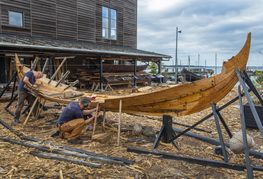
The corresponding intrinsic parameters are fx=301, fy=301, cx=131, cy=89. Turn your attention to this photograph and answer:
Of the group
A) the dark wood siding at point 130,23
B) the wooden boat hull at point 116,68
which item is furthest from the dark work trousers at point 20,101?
the dark wood siding at point 130,23

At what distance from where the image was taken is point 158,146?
7.42 metres

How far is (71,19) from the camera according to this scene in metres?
23.0

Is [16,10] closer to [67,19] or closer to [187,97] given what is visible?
[67,19]

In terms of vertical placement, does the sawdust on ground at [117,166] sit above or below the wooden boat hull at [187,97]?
below

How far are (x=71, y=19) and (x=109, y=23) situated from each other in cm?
493

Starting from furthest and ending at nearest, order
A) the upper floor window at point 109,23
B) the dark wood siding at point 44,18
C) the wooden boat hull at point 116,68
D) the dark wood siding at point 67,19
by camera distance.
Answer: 1. the upper floor window at point 109,23
2. the wooden boat hull at point 116,68
3. the dark wood siding at point 67,19
4. the dark wood siding at point 44,18

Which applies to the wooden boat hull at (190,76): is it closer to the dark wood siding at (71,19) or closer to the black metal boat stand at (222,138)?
the dark wood siding at (71,19)

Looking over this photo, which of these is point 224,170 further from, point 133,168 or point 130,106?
point 130,106

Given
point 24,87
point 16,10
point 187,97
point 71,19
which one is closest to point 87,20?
point 71,19

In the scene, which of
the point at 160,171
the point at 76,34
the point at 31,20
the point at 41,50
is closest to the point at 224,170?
the point at 160,171

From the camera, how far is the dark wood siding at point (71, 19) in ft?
63.6

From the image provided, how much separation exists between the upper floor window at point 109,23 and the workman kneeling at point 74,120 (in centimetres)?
1895

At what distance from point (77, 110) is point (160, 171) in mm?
3149

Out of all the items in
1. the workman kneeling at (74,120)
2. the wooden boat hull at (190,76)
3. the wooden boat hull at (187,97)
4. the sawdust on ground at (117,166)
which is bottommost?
the sawdust on ground at (117,166)
